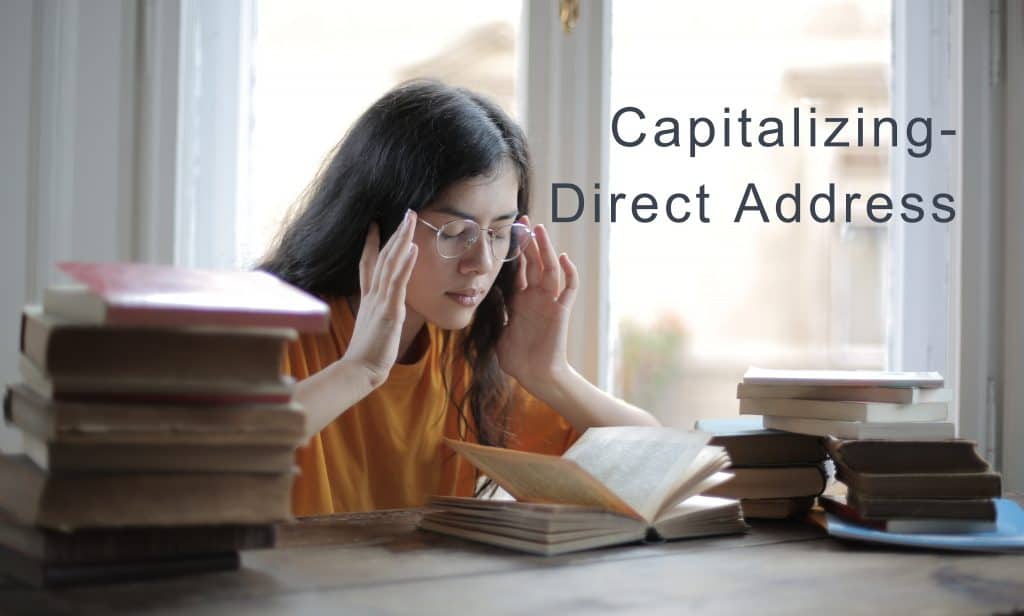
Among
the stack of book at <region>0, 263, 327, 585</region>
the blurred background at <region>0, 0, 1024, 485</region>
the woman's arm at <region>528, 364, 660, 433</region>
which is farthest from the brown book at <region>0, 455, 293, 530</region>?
the blurred background at <region>0, 0, 1024, 485</region>

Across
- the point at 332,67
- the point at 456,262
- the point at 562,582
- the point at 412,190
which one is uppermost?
the point at 332,67

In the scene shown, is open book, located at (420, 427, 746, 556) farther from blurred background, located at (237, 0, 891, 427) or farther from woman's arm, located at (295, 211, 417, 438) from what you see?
blurred background, located at (237, 0, 891, 427)

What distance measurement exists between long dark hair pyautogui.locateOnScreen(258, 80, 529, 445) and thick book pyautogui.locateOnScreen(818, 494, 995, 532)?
0.77 m

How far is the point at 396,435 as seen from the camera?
5.93 ft

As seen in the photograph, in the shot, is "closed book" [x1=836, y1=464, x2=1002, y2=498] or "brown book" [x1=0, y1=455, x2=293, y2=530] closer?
"brown book" [x1=0, y1=455, x2=293, y2=530]

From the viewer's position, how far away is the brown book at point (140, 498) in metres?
0.88

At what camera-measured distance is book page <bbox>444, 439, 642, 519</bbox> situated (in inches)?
45.2

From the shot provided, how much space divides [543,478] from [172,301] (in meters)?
0.48

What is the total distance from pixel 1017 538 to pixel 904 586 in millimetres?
249

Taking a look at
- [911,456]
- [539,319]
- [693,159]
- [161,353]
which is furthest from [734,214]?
[161,353]

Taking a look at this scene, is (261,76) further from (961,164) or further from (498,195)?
(961,164)

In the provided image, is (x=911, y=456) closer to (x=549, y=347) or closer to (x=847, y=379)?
(x=847, y=379)

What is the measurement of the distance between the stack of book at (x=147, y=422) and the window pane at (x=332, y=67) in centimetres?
127

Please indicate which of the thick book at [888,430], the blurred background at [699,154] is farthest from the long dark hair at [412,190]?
the thick book at [888,430]
